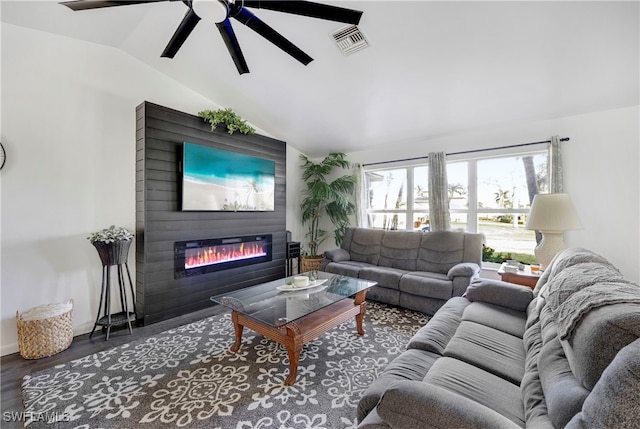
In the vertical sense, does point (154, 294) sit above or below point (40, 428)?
above

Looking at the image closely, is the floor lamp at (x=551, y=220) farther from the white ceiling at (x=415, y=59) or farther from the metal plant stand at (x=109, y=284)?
the metal plant stand at (x=109, y=284)

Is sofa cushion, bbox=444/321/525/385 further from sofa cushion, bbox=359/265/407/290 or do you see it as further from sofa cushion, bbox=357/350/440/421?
sofa cushion, bbox=359/265/407/290

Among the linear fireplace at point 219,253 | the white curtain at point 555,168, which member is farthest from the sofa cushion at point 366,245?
the white curtain at point 555,168

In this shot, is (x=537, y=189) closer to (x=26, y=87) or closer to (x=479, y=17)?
(x=479, y=17)

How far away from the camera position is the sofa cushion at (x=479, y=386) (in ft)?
3.62

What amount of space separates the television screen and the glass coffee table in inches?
54.5

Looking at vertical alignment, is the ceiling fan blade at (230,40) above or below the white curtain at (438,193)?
above

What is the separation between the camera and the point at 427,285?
10.00 ft

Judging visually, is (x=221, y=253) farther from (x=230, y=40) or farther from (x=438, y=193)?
(x=438, y=193)

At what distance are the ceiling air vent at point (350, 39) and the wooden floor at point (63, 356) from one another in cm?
323

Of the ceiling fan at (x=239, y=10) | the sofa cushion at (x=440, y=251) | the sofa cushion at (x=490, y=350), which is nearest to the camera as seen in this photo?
the sofa cushion at (x=490, y=350)

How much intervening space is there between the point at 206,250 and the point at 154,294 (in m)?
0.74

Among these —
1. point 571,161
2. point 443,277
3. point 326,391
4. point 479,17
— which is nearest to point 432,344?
point 326,391

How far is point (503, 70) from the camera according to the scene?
2.58m
